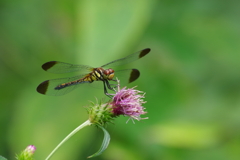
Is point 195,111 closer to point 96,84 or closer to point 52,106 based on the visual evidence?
point 52,106

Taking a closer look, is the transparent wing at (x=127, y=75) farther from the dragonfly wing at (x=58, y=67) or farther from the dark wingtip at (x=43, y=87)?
the dark wingtip at (x=43, y=87)

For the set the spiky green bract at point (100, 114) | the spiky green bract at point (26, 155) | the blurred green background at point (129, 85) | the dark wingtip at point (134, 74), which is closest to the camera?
the spiky green bract at point (26, 155)

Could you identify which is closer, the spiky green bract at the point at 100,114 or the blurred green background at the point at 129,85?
the spiky green bract at the point at 100,114

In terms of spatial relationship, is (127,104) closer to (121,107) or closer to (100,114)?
(121,107)

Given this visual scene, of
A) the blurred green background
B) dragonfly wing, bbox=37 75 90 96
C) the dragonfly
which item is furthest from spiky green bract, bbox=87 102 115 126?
the blurred green background

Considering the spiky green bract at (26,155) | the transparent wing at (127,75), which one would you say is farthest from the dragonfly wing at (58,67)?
the spiky green bract at (26,155)

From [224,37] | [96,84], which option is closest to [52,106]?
[96,84]

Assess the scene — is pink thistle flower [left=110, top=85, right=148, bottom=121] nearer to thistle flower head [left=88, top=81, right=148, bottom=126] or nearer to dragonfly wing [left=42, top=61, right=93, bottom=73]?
thistle flower head [left=88, top=81, right=148, bottom=126]
